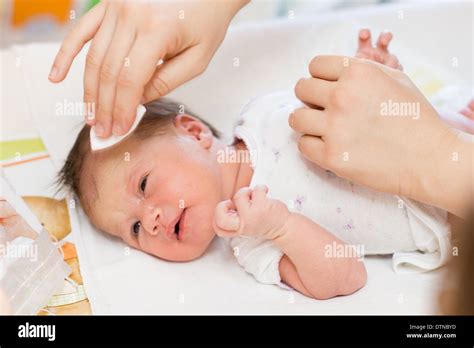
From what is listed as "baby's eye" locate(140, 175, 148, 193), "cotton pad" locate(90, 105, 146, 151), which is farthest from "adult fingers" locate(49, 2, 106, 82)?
"baby's eye" locate(140, 175, 148, 193)

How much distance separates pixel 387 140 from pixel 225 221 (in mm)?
291

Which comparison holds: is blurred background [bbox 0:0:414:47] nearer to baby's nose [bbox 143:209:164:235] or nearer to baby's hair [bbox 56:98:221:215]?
baby's hair [bbox 56:98:221:215]

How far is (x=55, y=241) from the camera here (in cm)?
129

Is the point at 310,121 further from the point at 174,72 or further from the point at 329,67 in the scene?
the point at 174,72

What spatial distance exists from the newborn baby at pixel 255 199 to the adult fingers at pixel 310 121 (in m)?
0.11

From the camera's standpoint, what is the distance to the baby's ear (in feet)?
4.43

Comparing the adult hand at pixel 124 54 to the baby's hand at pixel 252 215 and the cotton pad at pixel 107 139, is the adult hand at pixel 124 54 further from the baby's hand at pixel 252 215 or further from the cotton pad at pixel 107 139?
the baby's hand at pixel 252 215

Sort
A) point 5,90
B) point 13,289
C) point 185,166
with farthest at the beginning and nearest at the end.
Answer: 1. point 5,90
2. point 185,166
3. point 13,289

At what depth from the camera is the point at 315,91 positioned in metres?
1.20

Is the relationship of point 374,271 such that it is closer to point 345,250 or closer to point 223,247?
point 345,250

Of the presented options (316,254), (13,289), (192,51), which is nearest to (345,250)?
(316,254)

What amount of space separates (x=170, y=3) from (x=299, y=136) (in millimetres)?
330

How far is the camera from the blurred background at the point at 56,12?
2.19 metres

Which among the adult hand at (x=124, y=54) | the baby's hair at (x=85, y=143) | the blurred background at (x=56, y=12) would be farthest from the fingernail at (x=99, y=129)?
the blurred background at (x=56, y=12)
